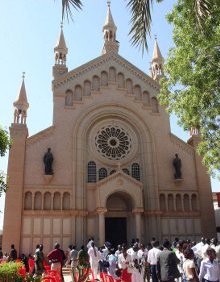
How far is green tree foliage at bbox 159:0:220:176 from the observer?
1494cm

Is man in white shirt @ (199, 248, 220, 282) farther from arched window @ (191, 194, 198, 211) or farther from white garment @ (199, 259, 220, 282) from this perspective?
arched window @ (191, 194, 198, 211)

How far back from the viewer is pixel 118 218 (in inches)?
1190

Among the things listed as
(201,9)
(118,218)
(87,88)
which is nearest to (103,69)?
(87,88)

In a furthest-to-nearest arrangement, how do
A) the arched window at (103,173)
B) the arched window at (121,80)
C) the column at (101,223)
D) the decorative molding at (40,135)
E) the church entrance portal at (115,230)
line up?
the arched window at (121,80) < the arched window at (103,173) < the church entrance portal at (115,230) < the decorative molding at (40,135) < the column at (101,223)

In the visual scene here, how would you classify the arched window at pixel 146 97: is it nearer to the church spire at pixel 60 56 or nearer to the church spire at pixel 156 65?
the church spire at pixel 156 65

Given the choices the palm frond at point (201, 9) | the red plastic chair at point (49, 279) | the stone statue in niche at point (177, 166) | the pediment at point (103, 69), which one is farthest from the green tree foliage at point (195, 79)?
the pediment at point (103, 69)

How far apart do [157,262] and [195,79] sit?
848cm

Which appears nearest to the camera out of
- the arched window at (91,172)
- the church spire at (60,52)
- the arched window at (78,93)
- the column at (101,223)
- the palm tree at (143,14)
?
the palm tree at (143,14)

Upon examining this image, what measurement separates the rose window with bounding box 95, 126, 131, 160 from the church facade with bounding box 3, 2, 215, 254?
92 millimetres

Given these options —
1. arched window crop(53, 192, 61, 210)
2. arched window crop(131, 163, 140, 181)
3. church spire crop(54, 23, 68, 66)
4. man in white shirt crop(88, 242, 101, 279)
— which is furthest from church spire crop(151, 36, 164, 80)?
man in white shirt crop(88, 242, 101, 279)

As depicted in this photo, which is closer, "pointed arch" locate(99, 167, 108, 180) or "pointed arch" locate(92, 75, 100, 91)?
"pointed arch" locate(99, 167, 108, 180)

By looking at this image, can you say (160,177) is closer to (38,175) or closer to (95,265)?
(38,175)

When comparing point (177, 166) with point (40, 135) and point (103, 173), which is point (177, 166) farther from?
point (40, 135)

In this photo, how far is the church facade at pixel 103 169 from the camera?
27.7 meters
